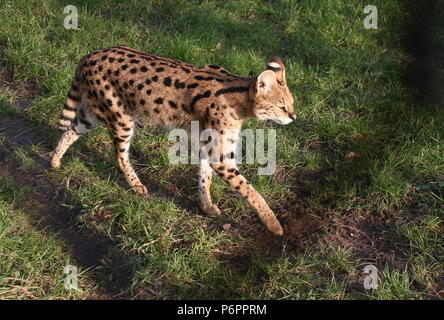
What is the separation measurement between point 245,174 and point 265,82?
3.69 ft

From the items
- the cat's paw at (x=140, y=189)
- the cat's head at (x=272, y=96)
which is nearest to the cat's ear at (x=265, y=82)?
the cat's head at (x=272, y=96)

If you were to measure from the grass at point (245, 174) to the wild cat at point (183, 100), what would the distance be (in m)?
0.36

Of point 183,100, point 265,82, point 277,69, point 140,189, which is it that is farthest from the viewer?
point 140,189

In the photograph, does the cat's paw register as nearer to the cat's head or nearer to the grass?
the grass

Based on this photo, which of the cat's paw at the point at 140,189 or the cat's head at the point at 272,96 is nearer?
the cat's head at the point at 272,96

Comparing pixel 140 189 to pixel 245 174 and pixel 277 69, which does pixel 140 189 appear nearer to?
pixel 245 174

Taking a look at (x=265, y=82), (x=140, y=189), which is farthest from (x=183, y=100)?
(x=140, y=189)

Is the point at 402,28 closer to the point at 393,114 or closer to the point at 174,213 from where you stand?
the point at 393,114

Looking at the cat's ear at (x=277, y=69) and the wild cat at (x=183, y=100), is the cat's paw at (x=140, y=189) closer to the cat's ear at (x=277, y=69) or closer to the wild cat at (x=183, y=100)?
the wild cat at (x=183, y=100)

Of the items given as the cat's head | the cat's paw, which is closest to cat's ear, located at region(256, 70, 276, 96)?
the cat's head

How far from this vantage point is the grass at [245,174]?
13.7ft

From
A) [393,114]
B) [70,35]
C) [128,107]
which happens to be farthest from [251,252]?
[70,35]

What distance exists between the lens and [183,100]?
15.3ft

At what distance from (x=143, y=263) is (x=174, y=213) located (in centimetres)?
63
